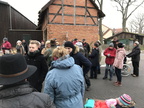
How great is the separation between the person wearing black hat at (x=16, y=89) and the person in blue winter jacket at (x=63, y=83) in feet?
2.02

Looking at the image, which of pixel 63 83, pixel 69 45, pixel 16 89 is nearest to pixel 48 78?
pixel 63 83

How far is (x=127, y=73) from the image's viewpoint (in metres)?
7.21

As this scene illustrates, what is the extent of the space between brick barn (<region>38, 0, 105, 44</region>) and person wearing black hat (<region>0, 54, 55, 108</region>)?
13.1 meters

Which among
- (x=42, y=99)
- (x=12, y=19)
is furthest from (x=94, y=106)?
(x=12, y=19)

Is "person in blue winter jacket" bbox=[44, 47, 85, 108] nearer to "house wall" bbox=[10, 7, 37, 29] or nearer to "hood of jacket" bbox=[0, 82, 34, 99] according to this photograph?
"hood of jacket" bbox=[0, 82, 34, 99]

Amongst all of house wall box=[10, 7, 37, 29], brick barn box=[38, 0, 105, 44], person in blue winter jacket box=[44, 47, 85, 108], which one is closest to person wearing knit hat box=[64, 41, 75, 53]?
person in blue winter jacket box=[44, 47, 85, 108]

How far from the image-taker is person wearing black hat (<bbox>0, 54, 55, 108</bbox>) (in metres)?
1.13

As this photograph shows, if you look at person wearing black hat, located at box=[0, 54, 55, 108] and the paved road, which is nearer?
person wearing black hat, located at box=[0, 54, 55, 108]

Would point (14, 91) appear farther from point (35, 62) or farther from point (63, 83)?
point (35, 62)

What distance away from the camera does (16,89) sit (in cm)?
116

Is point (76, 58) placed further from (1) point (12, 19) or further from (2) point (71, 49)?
(1) point (12, 19)

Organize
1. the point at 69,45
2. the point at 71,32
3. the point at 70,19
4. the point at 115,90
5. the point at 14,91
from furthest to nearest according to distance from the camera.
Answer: the point at 71,32 → the point at 70,19 → the point at 115,90 → the point at 69,45 → the point at 14,91

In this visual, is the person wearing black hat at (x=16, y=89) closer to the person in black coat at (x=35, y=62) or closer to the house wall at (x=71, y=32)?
the person in black coat at (x=35, y=62)

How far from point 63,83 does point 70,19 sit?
13.7 meters
